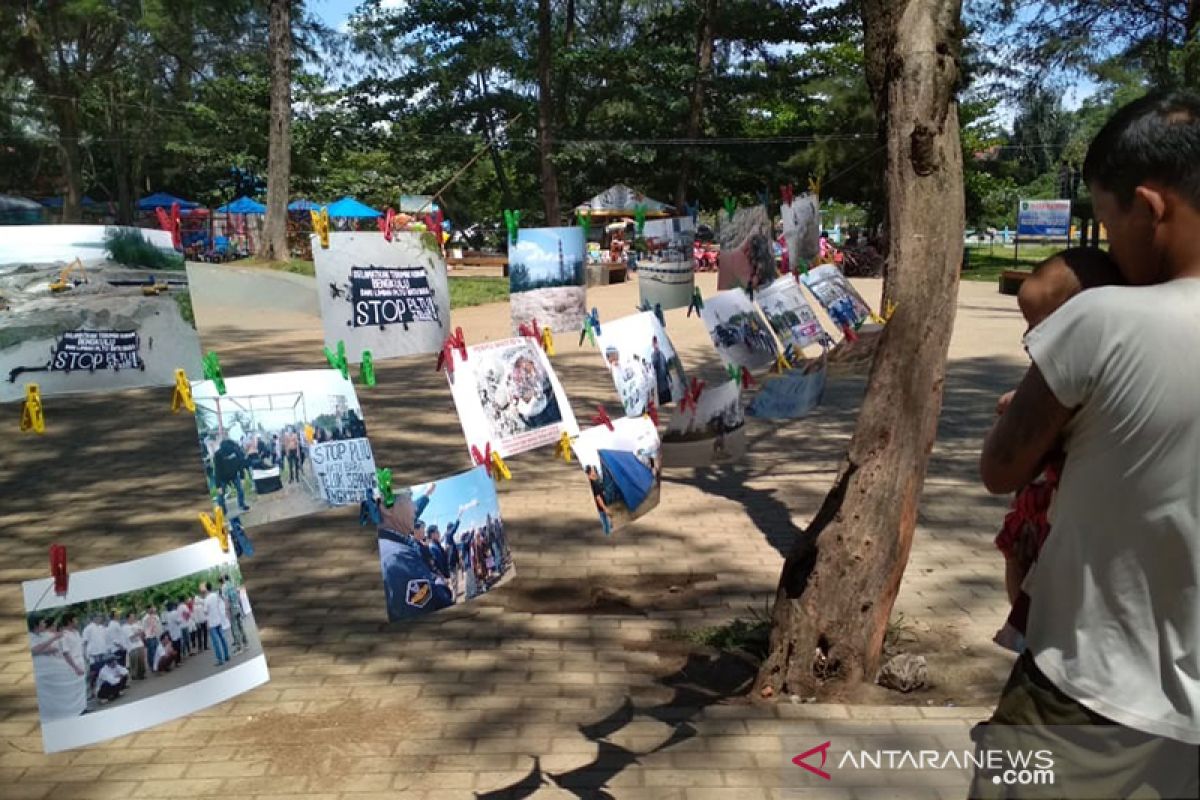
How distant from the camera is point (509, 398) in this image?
3.44m

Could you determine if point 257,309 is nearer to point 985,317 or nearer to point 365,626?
point 985,317

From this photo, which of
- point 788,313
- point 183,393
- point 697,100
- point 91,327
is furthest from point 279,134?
point 697,100

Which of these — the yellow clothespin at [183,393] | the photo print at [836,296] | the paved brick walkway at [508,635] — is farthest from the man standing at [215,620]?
the photo print at [836,296]

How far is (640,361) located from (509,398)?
91cm

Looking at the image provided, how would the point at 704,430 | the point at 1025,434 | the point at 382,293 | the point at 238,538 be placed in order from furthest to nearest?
the point at 704,430 → the point at 382,293 → the point at 238,538 → the point at 1025,434

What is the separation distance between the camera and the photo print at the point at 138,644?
2.49m

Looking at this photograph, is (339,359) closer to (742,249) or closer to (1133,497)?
(1133,497)

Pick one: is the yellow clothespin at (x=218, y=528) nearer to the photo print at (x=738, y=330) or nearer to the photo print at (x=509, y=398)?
the photo print at (x=509, y=398)

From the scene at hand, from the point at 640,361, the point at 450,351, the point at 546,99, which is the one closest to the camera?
the point at 450,351

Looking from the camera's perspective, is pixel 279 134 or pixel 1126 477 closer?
pixel 1126 477

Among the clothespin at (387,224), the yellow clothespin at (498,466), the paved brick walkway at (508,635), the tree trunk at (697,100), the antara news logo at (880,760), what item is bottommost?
the antara news logo at (880,760)

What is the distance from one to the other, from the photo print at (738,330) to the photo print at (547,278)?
1.09 m

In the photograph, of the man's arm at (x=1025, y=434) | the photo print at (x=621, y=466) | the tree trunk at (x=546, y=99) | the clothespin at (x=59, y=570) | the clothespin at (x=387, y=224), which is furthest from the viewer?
the tree trunk at (x=546, y=99)

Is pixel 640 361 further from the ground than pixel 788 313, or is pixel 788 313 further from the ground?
pixel 788 313
